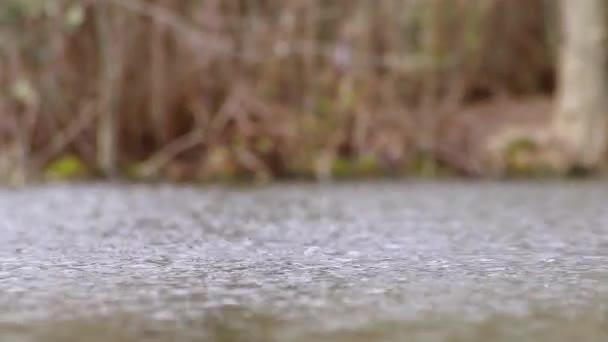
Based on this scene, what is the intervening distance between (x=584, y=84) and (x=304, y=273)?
10540 mm

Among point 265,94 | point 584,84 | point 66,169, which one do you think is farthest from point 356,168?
point 66,169

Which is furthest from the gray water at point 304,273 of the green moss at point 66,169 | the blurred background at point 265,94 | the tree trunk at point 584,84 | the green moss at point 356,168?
the tree trunk at point 584,84

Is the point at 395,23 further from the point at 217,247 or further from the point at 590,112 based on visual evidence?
the point at 217,247

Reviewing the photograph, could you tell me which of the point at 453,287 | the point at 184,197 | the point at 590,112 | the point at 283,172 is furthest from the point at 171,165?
the point at 453,287

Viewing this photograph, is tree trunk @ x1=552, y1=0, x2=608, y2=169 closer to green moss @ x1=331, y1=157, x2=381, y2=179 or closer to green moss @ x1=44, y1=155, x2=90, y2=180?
green moss @ x1=331, y1=157, x2=381, y2=179

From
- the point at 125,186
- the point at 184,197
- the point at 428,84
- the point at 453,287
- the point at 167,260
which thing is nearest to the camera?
the point at 453,287

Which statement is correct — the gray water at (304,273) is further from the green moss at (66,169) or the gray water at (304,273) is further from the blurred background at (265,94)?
the blurred background at (265,94)

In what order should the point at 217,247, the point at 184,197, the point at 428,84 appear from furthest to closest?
the point at 428,84 → the point at 184,197 → the point at 217,247

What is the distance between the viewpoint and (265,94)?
13883 mm

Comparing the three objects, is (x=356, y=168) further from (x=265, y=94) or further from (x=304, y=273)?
(x=304, y=273)

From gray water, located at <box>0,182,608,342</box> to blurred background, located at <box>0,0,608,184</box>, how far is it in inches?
177

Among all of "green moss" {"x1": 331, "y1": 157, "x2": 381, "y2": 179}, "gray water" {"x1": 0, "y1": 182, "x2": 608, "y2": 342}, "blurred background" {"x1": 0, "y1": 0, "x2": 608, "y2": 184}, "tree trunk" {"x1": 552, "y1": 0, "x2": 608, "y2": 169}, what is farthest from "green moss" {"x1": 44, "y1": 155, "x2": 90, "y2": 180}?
"tree trunk" {"x1": 552, "y1": 0, "x2": 608, "y2": 169}

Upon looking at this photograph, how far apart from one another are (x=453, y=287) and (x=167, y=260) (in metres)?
1.49

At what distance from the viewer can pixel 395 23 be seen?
14547 millimetres
